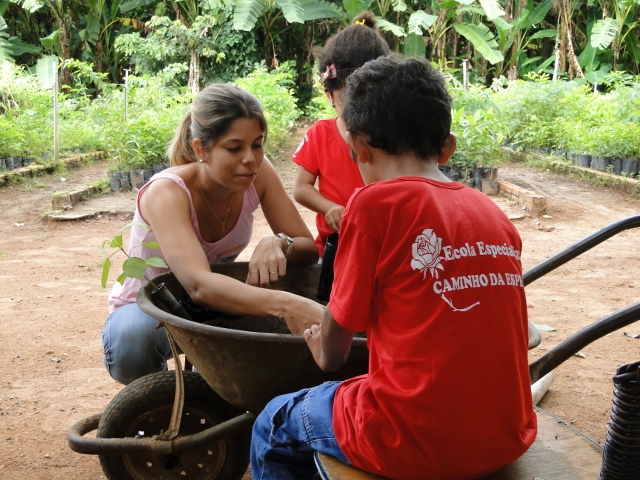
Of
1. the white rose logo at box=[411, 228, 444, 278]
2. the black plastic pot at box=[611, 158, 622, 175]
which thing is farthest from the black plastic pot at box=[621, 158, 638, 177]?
the white rose logo at box=[411, 228, 444, 278]

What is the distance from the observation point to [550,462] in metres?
1.54

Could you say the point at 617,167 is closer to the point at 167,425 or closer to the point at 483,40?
the point at 483,40

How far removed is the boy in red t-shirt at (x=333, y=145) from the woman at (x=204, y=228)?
38 centimetres

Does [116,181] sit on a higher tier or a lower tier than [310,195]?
lower

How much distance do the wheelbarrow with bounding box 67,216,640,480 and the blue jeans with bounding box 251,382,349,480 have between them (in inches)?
2.1

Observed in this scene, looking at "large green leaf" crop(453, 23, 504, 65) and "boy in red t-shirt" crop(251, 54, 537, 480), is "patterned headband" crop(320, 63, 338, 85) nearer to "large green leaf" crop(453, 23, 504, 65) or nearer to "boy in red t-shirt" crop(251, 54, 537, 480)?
"boy in red t-shirt" crop(251, 54, 537, 480)

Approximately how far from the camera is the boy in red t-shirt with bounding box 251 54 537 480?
1.34 meters

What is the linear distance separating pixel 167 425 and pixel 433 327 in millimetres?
1158

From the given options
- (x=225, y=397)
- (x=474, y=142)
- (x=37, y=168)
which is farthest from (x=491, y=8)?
(x=225, y=397)

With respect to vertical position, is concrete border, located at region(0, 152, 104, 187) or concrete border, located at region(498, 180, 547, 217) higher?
concrete border, located at region(0, 152, 104, 187)

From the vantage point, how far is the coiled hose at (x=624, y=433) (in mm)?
1287

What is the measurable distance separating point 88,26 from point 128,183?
854cm

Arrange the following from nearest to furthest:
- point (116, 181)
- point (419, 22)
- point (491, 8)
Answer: point (116, 181)
point (491, 8)
point (419, 22)

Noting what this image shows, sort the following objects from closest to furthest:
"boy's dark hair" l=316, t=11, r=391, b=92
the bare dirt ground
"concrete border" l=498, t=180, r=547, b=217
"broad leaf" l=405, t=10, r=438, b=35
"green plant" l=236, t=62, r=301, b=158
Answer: "boy's dark hair" l=316, t=11, r=391, b=92 → the bare dirt ground → "concrete border" l=498, t=180, r=547, b=217 → "green plant" l=236, t=62, r=301, b=158 → "broad leaf" l=405, t=10, r=438, b=35
